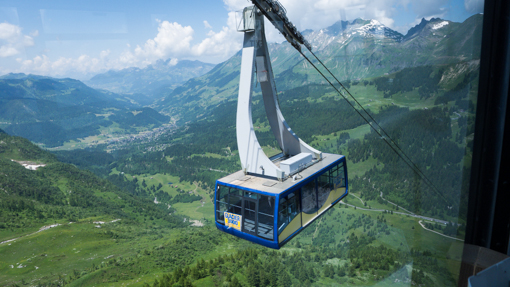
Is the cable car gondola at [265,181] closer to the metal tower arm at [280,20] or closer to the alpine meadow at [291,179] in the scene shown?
the metal tower arm at [280,20]

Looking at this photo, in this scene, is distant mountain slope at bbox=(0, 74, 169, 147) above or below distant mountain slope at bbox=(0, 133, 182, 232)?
above

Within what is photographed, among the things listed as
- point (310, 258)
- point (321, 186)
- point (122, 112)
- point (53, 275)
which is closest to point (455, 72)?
point (321, 186)

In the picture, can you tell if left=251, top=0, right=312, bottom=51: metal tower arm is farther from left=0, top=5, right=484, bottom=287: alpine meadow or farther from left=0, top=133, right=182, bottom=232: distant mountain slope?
left=0, top=133, right=182, bottom=232: distant mountain slope

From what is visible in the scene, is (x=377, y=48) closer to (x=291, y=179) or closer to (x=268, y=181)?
(x=291, y=179)

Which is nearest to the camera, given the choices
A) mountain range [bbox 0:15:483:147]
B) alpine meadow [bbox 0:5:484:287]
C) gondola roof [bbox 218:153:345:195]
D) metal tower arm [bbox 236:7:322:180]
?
alpine meadow [bbox 0:5:484:287]

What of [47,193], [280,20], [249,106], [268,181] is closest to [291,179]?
[268,181]

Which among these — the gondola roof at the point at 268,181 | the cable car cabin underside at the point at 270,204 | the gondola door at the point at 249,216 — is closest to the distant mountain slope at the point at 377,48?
the gondola roof at the point at 268,181

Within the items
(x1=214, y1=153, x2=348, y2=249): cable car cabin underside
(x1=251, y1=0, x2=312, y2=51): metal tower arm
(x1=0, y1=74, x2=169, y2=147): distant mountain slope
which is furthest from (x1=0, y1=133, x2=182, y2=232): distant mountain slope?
(x1=251, y1=0, x2=312, y2=51): metal tower arm

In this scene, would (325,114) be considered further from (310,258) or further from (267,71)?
(267,71)
